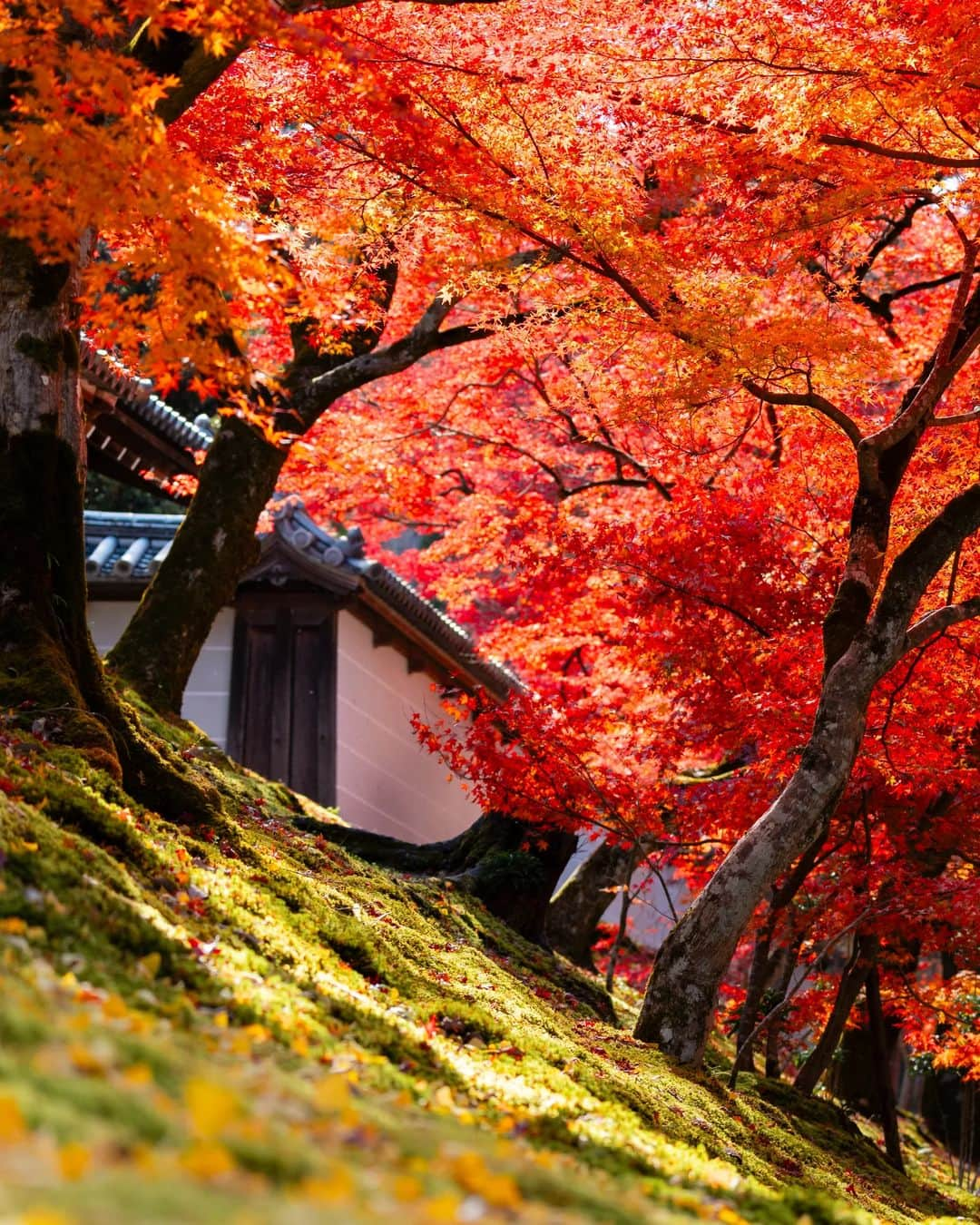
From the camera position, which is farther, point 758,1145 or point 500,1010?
point 758,1145

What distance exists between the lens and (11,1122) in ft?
7.98

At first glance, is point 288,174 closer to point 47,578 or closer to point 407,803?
point 47,578

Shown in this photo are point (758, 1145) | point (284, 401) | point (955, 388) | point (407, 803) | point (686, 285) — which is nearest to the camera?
point (758, 1145)

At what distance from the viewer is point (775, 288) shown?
11656mm

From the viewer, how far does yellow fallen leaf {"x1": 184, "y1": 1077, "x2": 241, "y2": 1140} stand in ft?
8.68

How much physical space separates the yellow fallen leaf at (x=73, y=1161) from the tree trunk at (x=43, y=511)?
5055mm

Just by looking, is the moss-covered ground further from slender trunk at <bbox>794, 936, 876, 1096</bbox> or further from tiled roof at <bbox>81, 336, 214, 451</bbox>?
tiled roof at <bbox>81, 336, 214, 451</bbox>

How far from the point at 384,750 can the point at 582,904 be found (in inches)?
179

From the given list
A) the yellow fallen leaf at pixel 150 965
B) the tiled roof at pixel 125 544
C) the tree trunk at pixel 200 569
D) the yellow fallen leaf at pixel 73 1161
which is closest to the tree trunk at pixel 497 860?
the tree trunk at pixel 200 569

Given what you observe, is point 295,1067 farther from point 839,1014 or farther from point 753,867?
point 839,1014

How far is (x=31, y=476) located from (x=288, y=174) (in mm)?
4742

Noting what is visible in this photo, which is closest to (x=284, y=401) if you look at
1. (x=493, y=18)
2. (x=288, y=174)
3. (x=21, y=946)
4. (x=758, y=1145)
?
(x=288, y=174)

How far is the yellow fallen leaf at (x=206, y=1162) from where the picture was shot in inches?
98.0

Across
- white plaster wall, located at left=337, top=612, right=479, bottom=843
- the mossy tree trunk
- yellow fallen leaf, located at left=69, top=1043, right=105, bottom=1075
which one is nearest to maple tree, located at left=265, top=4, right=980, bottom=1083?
the mossy tree trunk
